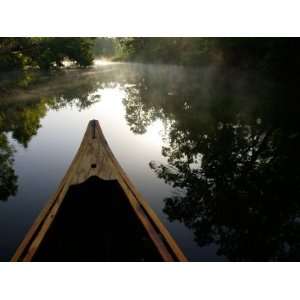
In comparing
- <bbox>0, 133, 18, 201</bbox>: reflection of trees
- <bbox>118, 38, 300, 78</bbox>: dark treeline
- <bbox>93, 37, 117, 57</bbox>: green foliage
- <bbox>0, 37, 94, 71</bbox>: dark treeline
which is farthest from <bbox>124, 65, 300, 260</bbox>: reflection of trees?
<bbox>93, 37, 117, 57</bbox>: green foliage

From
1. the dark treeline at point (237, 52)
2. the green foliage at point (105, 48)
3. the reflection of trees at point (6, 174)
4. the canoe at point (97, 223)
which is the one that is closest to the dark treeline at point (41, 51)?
the dark treeline at point (237, 52)

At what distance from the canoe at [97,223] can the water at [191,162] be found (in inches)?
46.2

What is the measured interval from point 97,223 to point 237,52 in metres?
24.3

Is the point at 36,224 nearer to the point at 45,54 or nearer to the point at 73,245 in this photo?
the point at 73,245

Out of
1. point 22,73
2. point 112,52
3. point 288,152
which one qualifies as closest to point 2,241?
point 288,152

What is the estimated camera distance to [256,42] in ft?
69.7

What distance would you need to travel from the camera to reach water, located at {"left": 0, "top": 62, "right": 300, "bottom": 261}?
535cm

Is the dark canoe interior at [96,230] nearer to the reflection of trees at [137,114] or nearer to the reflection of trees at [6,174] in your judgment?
the reflection of trees at [6,174]

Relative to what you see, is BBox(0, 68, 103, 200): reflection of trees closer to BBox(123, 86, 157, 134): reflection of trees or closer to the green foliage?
BBox(123, 86, 157, 134): reflection of trees

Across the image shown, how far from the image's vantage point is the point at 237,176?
763 centimetres

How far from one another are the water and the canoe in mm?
1174

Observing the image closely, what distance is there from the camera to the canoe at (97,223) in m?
3.68

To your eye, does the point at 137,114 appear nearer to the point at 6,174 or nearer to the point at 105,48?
the point at 6,174

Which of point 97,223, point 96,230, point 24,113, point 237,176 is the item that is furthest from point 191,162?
point 24,113
